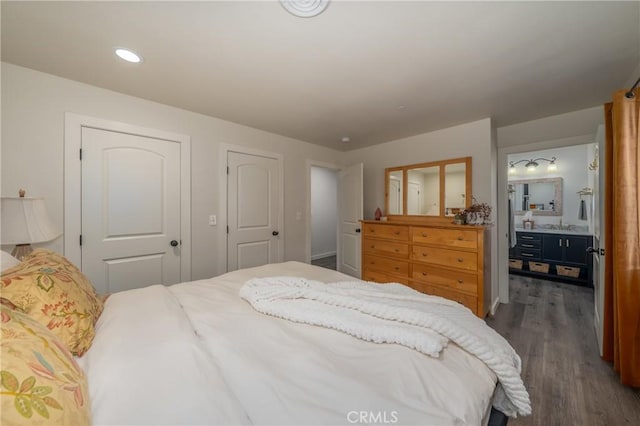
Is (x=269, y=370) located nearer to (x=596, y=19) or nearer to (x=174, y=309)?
(x=174, y=309)

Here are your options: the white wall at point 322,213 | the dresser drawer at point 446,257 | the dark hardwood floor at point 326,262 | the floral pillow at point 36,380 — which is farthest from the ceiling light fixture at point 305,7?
the white wall at point 322,213

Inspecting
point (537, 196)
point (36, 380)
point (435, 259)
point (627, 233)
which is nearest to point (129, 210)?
point (36, 380)

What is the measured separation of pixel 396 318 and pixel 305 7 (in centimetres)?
155

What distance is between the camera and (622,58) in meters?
1.67

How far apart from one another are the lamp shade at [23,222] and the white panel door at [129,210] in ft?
1.75

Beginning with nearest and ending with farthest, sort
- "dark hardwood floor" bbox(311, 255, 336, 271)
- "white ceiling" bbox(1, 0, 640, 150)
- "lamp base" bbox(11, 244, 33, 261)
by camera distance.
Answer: "white ceiling" bbox(1, 0, 640, 150) < "lamp base" bbox(11, 244, 33, 261) < "dark hardwood floor" bbox(311, 255, 336, 271)

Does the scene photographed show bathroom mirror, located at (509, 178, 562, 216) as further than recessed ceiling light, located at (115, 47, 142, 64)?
Yes

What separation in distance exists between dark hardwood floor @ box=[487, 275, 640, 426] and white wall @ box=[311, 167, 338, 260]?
373cm

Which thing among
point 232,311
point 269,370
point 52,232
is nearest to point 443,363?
point 269,370

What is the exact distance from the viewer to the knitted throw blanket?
36.1 inches

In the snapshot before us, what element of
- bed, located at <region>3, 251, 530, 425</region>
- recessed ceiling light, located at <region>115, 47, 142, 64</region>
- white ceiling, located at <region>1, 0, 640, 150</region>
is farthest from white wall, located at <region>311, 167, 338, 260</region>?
bed, located at <region>3, 251, 530, 425</region>

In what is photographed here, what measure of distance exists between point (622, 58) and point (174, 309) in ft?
10.6

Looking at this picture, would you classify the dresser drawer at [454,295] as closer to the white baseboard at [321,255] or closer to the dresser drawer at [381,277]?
the dresser drawer at [381,277]

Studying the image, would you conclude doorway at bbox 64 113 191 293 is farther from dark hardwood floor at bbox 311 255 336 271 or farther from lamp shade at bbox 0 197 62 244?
dark hardwood floor at bbox 311 255 336 271
